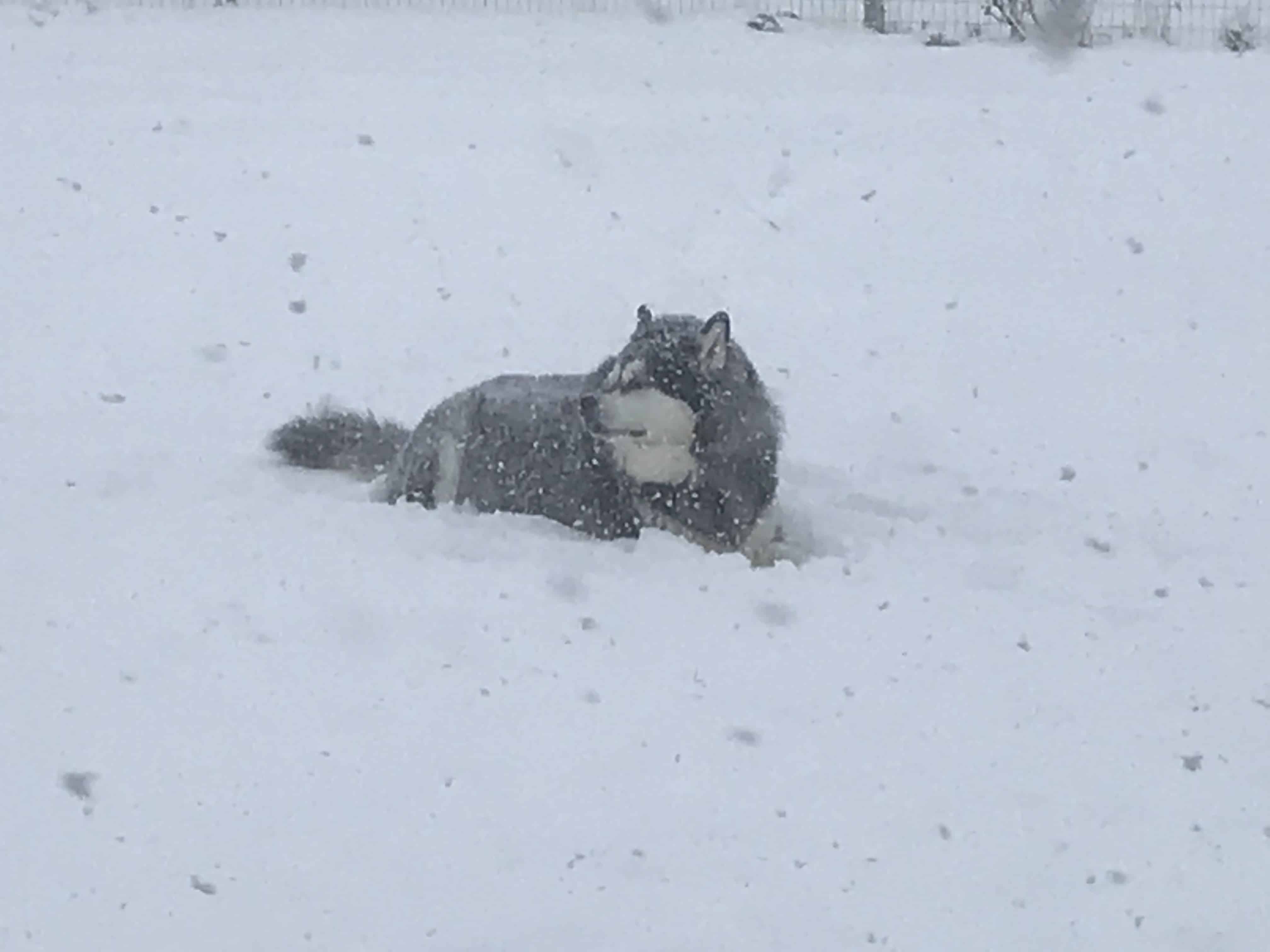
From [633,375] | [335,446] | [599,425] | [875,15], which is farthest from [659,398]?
[875,15]

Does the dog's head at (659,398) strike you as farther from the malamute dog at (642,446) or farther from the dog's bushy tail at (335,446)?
the dog's bushy tail at (335,446)

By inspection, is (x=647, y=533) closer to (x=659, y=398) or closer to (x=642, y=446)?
(x=642, y=446)

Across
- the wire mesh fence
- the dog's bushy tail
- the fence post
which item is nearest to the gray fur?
the dog's bushy tail

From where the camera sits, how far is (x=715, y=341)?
20.8 feet

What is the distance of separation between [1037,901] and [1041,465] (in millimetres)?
3948

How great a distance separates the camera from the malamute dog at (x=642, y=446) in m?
6.32

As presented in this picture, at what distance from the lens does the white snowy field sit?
14.3 ft

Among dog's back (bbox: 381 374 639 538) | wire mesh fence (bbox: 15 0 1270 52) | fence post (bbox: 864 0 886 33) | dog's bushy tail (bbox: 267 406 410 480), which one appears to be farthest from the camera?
fence post (bbox: 864 0 886 33)

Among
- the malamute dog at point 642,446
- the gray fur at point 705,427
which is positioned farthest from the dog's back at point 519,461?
the gray fur at point 705,427

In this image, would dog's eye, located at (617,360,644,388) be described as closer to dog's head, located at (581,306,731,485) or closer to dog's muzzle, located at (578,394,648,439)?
dog's head, located at (581,306,731,485)

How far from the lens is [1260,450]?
816cm

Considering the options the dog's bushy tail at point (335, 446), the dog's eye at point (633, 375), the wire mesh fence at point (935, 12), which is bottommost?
the dog's bushy tail at point (335, 446)

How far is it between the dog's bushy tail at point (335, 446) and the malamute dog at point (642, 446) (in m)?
0.67

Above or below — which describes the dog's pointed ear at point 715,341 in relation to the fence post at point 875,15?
below
